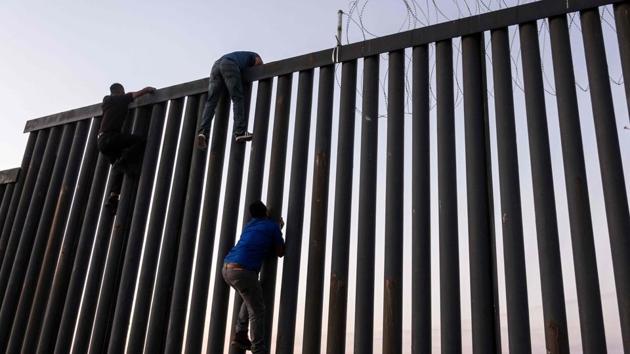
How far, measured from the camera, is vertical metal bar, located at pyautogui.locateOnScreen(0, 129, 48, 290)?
9.40m

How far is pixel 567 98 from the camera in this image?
5918 mm

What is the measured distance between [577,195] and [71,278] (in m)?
6.98

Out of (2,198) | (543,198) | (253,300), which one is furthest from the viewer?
(2,198)

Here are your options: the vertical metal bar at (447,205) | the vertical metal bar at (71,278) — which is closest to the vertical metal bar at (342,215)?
the vertical metal bar at (447,205)

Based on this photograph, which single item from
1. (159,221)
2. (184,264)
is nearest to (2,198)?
(159,221)

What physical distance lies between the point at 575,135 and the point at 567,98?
448 mm

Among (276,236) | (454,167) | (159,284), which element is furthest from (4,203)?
(454,167)

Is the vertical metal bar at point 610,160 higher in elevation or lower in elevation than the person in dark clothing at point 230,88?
lower

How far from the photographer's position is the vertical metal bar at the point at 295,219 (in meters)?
6.35

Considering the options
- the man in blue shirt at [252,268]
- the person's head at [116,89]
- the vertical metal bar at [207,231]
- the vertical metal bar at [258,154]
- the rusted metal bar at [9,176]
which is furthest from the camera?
the rusted metal bar at [9,176]

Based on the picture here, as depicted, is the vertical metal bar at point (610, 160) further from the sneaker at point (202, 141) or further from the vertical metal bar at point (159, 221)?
the vertical metal bar at point (159, 221)

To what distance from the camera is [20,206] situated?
9.82 m

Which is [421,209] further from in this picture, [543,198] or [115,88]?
[115,88]

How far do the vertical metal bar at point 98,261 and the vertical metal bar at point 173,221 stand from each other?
36.7 inches
